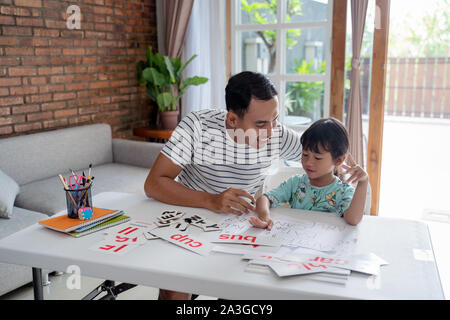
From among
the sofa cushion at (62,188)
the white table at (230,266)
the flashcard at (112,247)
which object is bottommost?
the sofa cushion at (62,188)

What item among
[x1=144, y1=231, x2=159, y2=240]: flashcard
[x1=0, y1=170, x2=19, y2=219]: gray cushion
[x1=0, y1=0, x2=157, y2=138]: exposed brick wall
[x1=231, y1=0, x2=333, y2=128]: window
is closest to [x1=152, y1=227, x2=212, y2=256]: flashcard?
[x1=144, y1=231, x2=159, y2=240]: flashcard

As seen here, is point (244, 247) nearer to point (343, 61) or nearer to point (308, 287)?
point (308, 287)

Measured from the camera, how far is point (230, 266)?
1.07 meters

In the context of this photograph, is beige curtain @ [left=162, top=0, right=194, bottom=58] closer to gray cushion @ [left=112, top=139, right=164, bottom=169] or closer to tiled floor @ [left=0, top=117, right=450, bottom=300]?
gray cushion @ [left=112, top=139, right=164, bottom=169]

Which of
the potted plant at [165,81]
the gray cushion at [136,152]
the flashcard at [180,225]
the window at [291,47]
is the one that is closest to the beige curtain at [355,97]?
the window at [291,47]

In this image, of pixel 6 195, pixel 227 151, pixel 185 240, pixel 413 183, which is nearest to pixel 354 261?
pixel 185 240

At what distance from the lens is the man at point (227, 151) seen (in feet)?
5.07

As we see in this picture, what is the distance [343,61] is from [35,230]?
9.15 feet

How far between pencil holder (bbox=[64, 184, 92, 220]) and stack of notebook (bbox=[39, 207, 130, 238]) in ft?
0.06

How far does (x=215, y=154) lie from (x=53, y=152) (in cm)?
189

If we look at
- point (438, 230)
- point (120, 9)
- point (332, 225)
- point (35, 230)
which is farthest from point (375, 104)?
point (35, 230)

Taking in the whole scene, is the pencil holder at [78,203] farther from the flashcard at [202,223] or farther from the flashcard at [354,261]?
the flashcard at [354,261]

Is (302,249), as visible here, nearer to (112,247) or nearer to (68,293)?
(112,247)

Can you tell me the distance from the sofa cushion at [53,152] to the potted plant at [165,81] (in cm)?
56
